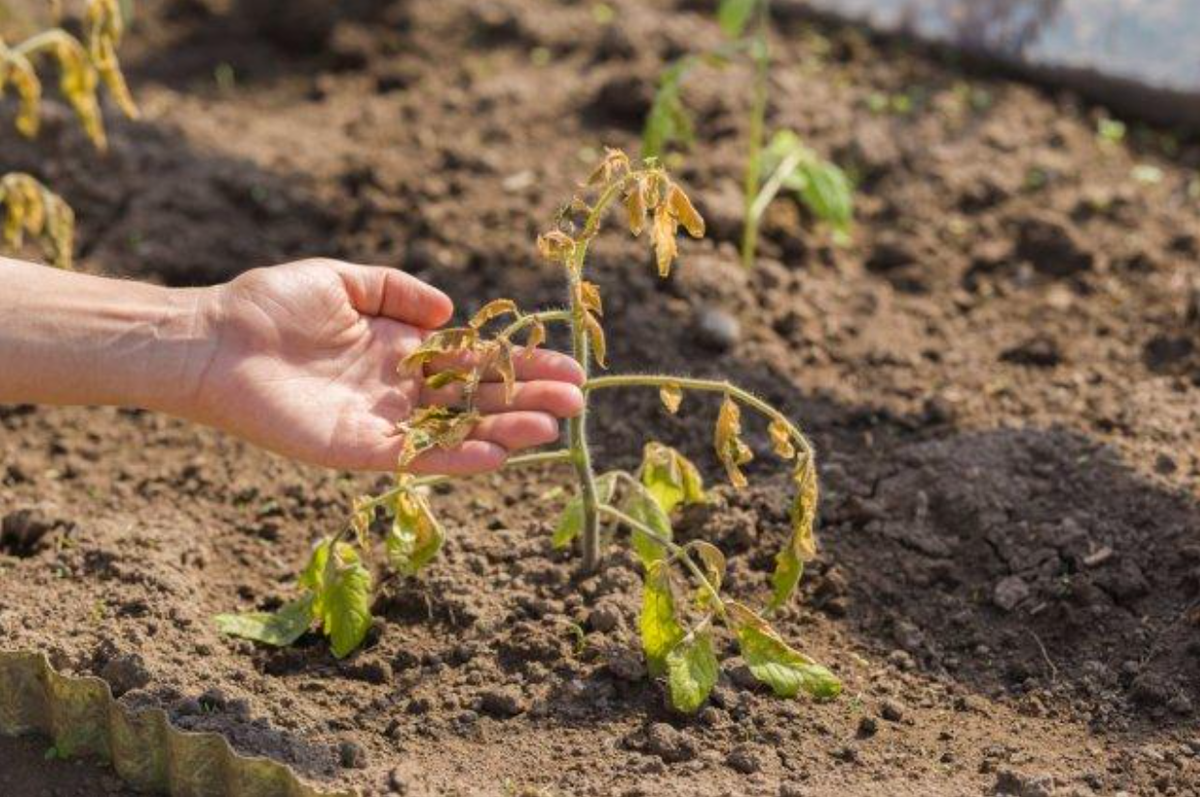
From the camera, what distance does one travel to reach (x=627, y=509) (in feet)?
9.63

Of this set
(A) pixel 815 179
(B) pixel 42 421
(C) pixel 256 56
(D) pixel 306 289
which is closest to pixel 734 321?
(A) pixel 815 179

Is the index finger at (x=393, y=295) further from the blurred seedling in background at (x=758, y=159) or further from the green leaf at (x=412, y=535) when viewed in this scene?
the blurred seedling in background at (x=758, y=159)

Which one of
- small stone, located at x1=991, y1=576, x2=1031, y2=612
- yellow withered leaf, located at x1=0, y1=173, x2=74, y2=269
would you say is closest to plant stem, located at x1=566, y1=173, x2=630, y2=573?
small stone, located at x1=991, y1=576, x2=1031, y2=612

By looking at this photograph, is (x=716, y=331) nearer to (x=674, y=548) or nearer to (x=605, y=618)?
(x=605, y=618)

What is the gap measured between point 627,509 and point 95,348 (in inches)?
38.2

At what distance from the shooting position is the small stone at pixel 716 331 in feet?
12.9

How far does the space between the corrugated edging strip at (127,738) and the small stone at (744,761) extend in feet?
2.11

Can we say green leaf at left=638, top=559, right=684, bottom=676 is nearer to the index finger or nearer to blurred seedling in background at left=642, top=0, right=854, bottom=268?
the index finger

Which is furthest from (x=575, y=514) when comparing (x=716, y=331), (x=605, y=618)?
(x=716, y=331)

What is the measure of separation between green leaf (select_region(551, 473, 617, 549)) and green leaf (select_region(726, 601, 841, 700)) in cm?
34

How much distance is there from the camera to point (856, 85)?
5242 mm

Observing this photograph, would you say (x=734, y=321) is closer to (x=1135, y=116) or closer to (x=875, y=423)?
(x=875, y=423)

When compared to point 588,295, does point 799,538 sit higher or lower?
lower

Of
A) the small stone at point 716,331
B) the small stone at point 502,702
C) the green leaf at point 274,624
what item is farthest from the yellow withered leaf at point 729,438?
the small stone at point 716,331
